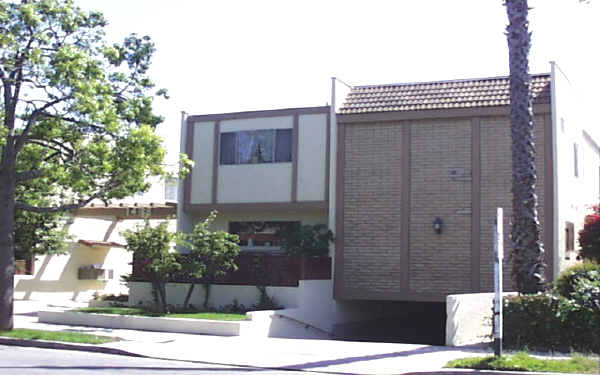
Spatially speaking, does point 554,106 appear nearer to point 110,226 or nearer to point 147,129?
point 147,129

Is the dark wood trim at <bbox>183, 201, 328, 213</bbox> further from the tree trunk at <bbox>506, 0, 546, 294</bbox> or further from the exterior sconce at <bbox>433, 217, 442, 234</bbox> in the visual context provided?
the tree trunk at <bbox>506, 0, 546, 294</bbox>

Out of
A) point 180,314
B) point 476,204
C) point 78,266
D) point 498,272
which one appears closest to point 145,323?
point 180,314

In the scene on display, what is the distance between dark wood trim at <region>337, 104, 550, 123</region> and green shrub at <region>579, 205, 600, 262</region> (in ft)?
12.3

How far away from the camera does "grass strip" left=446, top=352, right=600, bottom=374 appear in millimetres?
12477

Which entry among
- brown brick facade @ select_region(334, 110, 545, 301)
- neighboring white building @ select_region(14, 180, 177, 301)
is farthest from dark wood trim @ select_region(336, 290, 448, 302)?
neighboring white building @ select_region(14, 180, 177, 301)

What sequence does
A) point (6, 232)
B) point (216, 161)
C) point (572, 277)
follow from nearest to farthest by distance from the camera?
point (572, 277) → point (6, 232) → point (216, 161)

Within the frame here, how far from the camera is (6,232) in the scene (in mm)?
18547

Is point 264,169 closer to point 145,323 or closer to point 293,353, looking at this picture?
point 145,323

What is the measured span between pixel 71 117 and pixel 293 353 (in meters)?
7.62

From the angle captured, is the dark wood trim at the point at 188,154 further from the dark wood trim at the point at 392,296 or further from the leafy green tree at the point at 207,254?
the dark wood trim at the point at 392,296

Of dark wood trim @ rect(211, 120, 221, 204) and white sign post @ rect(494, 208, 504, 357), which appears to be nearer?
white sign post @ rect(494, 208, 504, 357)

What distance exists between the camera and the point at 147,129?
1841 centimetres

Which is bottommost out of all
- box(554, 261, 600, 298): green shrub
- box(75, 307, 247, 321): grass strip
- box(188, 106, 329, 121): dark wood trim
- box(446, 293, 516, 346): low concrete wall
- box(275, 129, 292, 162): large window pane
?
box(75, 307, 247, 321): grass strip

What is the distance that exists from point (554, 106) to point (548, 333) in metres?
8.97
